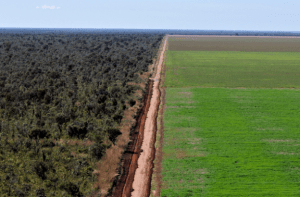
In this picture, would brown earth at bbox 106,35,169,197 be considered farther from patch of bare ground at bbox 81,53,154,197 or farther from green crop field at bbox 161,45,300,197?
green crop field at bbox 161,45,300,197

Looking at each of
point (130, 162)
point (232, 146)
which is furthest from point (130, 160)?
point (232, 146)

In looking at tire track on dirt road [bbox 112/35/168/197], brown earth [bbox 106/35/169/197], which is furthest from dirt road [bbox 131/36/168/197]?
brown earth [bbox 106/35/169/197]

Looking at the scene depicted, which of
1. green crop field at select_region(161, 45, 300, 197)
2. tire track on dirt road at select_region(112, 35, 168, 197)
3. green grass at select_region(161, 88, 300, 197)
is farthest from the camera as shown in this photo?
tire track on dirt road at select_region(112, 35, 168, 197)

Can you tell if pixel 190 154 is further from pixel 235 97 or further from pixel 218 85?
pixel 218 85

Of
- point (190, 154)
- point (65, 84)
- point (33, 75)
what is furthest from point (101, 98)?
point (33, 75)

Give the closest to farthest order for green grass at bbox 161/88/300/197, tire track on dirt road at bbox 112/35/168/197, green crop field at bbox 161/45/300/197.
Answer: green grass at bbox 161/88/300/197
green crop field at bbox 161/45/300/197
tire track on dirt road at bbox 112/35/168/197

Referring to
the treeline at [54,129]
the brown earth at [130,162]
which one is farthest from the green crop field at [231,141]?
the treeline at [54,129]

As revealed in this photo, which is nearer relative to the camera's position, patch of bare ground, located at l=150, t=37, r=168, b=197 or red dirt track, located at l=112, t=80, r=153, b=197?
patch of bare ground, located at l=150, t=37, r=168, b=197

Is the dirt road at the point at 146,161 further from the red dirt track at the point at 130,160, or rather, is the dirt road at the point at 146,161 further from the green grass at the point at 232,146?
the green grass at the point at 232,146
